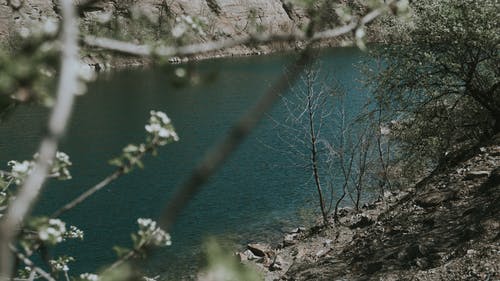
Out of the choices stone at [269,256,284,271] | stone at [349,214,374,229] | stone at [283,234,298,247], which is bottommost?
stone at [269,256,284,271]

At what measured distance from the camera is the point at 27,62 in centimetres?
189

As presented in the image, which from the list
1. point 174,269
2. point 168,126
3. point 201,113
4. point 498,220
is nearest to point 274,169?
point 174,269

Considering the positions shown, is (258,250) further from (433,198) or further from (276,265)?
(433,198)

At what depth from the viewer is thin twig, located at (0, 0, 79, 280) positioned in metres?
1.11

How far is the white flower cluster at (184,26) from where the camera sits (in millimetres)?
2791

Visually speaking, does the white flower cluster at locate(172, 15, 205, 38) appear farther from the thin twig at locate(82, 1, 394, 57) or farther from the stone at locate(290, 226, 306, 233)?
the stone at locate(290, 226, 306, 233)

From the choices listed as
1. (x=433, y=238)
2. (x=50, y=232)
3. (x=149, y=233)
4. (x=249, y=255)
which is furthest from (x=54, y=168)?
(x=249, y=255)

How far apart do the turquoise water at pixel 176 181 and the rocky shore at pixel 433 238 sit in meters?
3.48

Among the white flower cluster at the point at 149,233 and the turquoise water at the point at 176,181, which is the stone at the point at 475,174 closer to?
the turquoise water at the point at 176,181

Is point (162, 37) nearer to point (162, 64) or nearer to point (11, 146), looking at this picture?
point (162, 64)

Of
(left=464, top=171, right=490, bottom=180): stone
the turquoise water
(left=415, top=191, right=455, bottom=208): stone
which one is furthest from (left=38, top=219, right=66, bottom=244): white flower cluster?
(left=464, top=171, right=490, bottom=180): stone

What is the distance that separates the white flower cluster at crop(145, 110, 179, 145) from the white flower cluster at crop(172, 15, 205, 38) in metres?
0.59

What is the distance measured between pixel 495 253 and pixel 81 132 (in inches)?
1374

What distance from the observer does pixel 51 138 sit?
1.22 m
